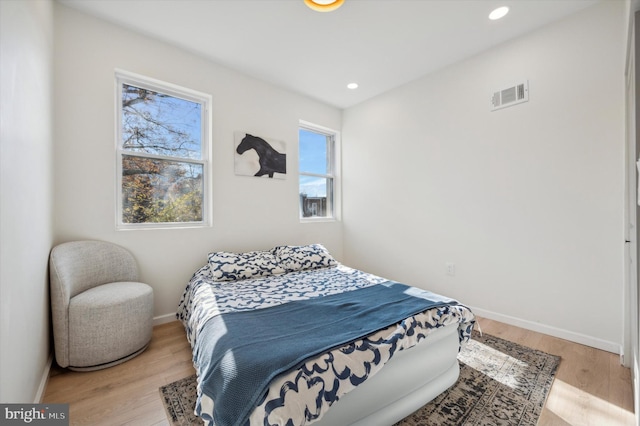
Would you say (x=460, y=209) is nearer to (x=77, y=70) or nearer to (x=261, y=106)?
(x=261, y=106)

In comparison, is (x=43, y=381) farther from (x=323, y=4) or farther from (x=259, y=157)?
(x=323, y=4)

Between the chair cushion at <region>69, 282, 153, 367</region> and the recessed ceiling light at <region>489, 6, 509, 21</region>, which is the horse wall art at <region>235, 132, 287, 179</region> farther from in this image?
the recessed ceiling light at <region>489, 6, 509, 21</region>

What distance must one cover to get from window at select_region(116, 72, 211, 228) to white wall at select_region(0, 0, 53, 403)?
59 centimetres

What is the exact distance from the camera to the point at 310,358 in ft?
3.71

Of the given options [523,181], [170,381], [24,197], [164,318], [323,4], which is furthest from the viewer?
[164,318]

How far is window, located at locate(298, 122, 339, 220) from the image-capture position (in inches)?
151

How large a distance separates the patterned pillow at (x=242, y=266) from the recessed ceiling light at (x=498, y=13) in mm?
2871

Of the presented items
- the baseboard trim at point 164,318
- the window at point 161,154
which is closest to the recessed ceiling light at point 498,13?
the window at point 161,154

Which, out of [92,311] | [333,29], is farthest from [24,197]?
[333,29]

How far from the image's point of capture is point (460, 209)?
9.39 ft

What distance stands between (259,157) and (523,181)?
2.74 m

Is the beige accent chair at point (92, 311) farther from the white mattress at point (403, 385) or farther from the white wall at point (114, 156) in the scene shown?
the white mattress at point (403, 385)

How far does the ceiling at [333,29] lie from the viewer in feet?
6.89

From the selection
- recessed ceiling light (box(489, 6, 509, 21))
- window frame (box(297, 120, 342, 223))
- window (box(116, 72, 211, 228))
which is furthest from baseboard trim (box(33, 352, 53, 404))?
recessed ceiling light (box(489, 6, 509, 21))
